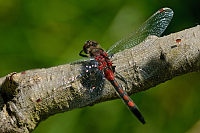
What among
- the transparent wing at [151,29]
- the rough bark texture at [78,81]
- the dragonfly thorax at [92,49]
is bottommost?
the rough bark texture at [78,81]

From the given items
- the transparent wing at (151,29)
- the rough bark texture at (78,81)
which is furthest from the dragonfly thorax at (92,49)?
the rough bark texture at (78,81)

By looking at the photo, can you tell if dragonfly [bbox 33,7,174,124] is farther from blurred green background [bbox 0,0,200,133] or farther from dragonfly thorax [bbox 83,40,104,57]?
blurred green background [bbox 0,0,200,133]

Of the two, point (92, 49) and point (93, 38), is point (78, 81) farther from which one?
point (93, 38)

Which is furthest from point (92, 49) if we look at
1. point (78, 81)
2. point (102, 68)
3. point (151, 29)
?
point (78, 81)

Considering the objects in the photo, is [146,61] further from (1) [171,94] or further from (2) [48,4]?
(2) [48,4]

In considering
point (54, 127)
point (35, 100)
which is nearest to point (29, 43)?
point (54, 127)

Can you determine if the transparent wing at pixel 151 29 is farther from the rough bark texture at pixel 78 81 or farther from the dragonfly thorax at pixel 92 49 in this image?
the rough bark texture at pixel 78 81
